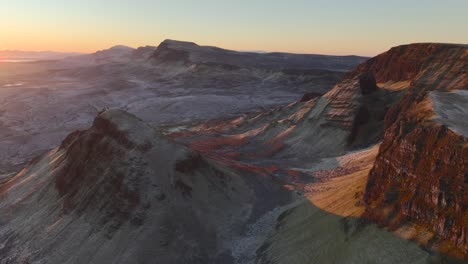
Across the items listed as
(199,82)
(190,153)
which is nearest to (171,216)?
(190,153)

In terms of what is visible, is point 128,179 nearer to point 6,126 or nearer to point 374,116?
point 374,116

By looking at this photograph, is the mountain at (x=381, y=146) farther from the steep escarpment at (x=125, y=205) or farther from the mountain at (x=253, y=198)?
the steep escarpment at (x=125, y=205)

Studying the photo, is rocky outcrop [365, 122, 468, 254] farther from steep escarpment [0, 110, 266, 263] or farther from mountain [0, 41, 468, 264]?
steep escarpment [0, 110, 266, 263]

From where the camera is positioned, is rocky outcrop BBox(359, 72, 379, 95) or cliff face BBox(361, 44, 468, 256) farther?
rocky outcrop BBox(359, 72, 379, 95)

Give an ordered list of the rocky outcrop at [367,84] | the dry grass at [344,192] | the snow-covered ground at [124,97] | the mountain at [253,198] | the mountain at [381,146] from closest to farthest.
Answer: the mountain at [381,146] < the mountain at [253,198] < the dry grass at [344,192] < the rocky outcrop at [367,84] < the snow-covered ground at [124,97]

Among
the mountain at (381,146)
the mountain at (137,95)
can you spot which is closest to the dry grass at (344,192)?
the mountain at (381,146)

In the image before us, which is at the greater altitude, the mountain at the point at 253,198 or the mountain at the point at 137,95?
the mountain at the point at 253,198

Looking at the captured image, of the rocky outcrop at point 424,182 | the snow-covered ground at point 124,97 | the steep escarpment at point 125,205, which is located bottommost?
the snow-covered ground at point 124,97

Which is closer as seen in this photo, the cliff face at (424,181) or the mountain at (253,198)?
the cliff face at (424,181)

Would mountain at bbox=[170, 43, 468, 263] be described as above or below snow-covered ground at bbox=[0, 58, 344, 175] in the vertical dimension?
above

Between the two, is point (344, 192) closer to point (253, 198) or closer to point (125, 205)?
point (253, 198)

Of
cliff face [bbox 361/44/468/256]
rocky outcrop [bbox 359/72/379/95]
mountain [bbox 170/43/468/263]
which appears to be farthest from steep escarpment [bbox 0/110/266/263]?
rocky outcrop [bbox 359/72/379/95]

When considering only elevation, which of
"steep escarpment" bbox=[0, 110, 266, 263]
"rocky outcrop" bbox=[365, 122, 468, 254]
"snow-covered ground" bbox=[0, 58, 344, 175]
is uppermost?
"rocky outcrop" bbox=[365, 122, 468, 254]
